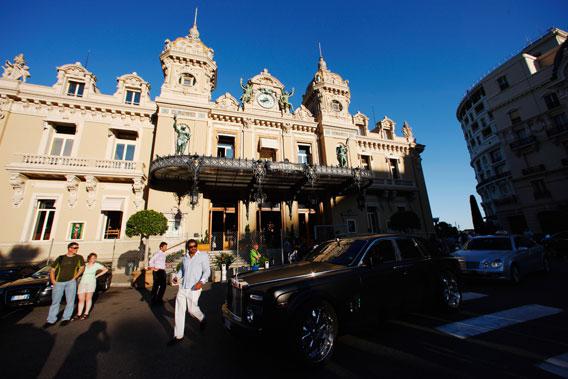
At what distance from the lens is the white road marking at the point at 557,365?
2.73 metres

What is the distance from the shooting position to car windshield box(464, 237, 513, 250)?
8.14 metres

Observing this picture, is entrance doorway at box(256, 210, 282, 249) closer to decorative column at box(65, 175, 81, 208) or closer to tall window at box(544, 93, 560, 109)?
decorative column at box(65, 175, 81, 208)

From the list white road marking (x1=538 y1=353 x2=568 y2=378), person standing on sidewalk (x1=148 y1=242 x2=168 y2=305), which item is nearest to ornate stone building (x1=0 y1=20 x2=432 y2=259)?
person standing on sidewalk (x1=148 y1=242 x2=168 y2=305)

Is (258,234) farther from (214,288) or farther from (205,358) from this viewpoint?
(205,358)

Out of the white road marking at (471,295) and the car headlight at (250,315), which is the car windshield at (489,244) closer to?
the white road marking at (471,295)

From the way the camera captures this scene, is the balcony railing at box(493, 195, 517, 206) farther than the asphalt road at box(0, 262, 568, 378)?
Yes

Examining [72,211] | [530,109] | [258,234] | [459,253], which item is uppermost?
[530,109]

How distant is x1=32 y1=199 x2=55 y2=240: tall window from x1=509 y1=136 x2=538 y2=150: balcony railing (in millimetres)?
47215

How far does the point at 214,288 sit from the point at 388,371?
7.80 metres

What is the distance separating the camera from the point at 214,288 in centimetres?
925

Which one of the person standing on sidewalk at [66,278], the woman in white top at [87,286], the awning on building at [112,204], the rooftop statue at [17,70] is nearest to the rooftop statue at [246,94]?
the awning on building at [112,204]

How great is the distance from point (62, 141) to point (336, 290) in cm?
2051

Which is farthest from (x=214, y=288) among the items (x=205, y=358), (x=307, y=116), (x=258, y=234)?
(x=307, y=116)

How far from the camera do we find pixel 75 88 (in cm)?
1645
